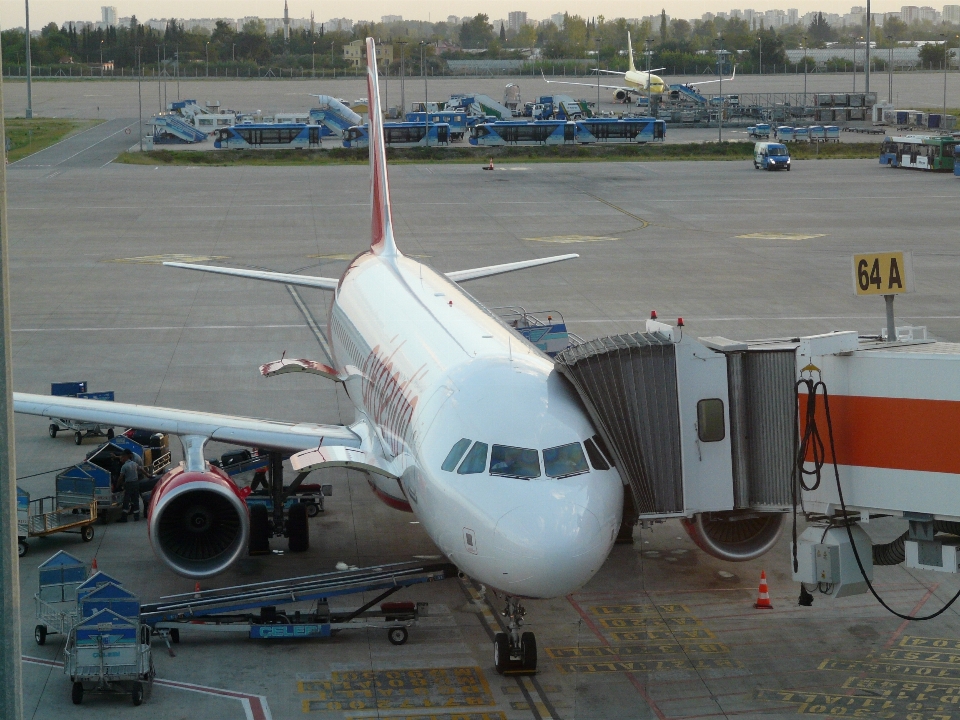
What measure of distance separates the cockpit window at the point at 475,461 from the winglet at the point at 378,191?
45.2 ft

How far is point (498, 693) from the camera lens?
→ 17.1 m

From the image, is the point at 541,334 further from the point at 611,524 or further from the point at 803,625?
the point at 611,524

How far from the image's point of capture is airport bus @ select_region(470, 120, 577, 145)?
11388cm

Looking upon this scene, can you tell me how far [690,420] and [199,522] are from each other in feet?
28.4

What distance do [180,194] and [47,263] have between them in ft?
83.8

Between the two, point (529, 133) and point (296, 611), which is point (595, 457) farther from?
point (529, 133)

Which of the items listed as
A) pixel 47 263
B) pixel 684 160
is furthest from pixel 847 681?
pixel 684 160

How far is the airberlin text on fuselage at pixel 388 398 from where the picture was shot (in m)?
19.5

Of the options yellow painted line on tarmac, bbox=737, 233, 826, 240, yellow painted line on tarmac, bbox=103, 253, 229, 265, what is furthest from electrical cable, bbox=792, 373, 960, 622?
yellow painted line on tarmac, bbox=737, 233, 826, 240

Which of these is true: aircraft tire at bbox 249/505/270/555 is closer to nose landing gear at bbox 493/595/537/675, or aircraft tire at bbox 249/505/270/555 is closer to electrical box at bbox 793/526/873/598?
nose landing gear at bbox 493/595/537/675

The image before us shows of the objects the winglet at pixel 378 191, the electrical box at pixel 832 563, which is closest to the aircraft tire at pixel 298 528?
the winglet at pixel 378 191

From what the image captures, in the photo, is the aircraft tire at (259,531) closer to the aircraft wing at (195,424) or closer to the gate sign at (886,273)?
the aircraft wing at (195,424)

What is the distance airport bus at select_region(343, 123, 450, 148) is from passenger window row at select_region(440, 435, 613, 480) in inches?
3827

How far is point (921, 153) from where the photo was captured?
301 ft
